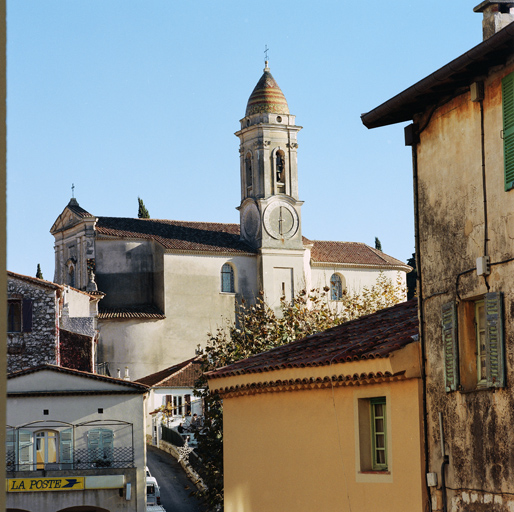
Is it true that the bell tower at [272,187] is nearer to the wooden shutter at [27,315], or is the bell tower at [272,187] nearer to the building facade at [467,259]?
the wooden shutter at [27,315]

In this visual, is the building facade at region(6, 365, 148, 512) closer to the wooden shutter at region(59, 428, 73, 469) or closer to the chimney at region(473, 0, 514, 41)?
the wooden shutter at region(59, 428, 73, 469)

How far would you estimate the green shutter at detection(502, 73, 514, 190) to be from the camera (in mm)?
10797

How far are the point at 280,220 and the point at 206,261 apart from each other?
6.31m

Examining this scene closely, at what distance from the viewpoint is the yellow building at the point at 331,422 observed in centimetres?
1312

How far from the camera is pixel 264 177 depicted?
223ft

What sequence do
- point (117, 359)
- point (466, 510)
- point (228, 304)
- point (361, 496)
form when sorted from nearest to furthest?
point (466, 510)
point (361, 496)
point (117, 359)
point (228, 304)

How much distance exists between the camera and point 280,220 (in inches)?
2670

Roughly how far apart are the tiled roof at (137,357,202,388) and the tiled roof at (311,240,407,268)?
1442 centimetres

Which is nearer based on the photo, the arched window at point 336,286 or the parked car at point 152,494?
the parked car at point 152,494

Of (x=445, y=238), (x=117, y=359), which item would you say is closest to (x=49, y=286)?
(x=117, y=359)

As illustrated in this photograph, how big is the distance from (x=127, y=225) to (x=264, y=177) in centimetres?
949

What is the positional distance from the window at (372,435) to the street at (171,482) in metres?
20.1

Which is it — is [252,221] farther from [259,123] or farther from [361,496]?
[361,496]

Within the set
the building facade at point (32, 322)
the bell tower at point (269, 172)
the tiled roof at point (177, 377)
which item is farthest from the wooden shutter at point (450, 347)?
the bell tower at point (269, 172)
